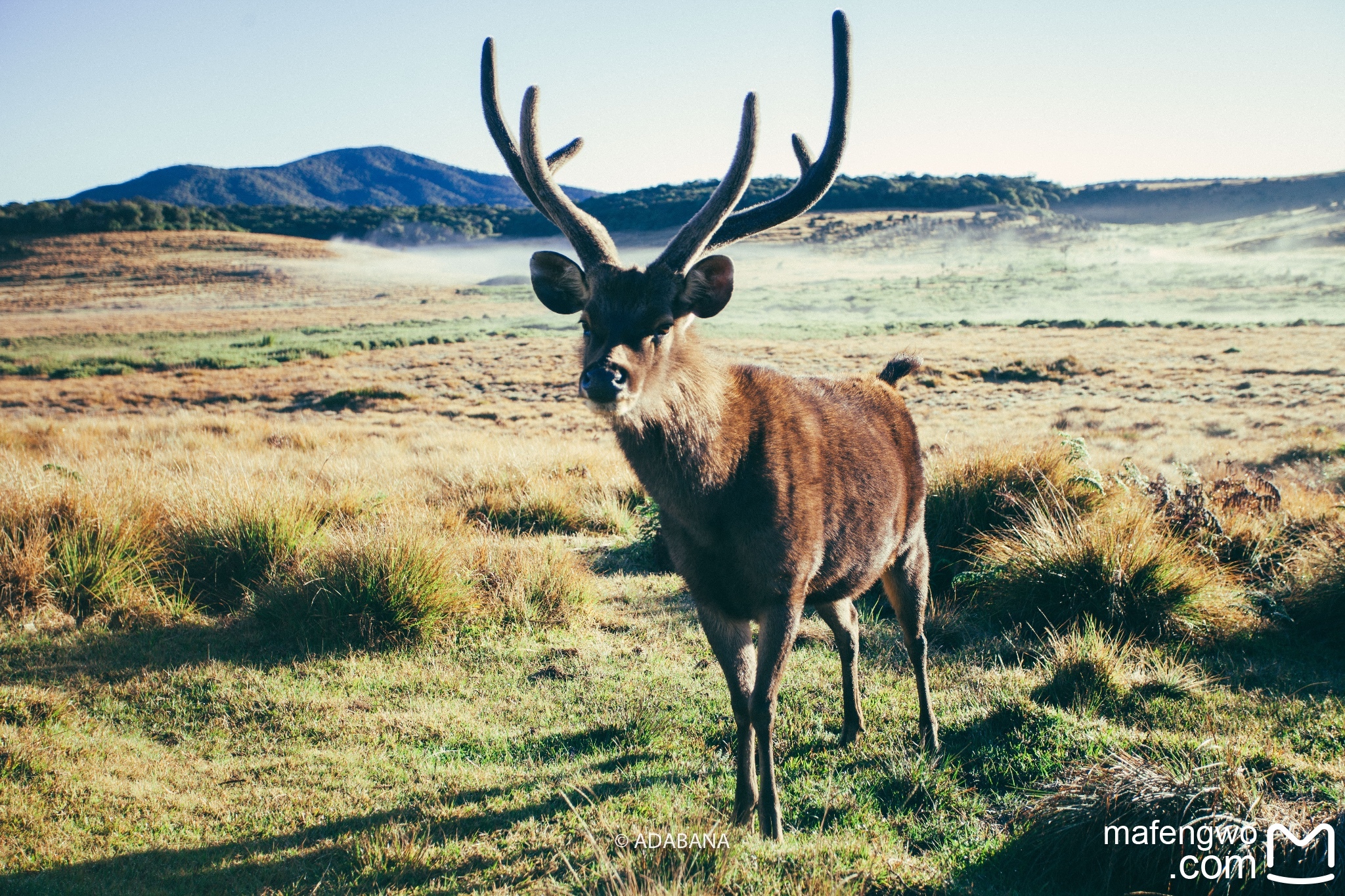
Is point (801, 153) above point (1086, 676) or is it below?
above

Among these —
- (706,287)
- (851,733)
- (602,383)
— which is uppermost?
(706,287)

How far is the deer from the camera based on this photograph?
372 cm

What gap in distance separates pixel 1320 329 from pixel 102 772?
51376mm

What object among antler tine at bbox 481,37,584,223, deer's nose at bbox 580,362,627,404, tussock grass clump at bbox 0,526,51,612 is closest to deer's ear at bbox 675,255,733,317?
deer's nose at bbox 580,362,627,404

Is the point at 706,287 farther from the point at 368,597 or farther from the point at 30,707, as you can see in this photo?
the point at 30,707

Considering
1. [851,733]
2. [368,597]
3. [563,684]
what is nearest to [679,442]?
[851,733]

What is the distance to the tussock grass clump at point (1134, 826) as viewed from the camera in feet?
10.7

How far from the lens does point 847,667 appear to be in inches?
193

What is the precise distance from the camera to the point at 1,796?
4086mm

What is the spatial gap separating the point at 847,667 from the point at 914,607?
594 millimetres

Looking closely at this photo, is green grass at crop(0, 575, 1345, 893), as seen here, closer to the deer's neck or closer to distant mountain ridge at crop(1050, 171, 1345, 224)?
the deer's neck

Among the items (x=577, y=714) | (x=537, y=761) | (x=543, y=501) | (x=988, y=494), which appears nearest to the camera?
(x=537, y=761)

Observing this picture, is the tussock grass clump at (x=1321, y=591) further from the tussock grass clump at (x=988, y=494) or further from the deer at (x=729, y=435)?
the deer at (x=729, y=435)
